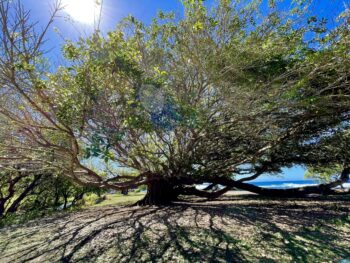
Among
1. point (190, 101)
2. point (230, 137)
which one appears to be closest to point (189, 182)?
point (230, 137)

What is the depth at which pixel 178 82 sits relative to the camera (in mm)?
6285

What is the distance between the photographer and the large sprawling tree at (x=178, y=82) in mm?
4781

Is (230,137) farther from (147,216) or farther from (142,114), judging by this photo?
(142,114)

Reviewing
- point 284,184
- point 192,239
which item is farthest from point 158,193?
point 284,184

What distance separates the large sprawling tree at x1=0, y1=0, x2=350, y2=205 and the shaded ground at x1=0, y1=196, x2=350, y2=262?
164cm

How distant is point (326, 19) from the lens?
531 cm

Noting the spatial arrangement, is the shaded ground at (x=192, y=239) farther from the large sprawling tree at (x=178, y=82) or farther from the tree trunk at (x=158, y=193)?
the tree trunk at (x=158, y=193)

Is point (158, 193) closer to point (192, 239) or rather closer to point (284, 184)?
point (192, 239)

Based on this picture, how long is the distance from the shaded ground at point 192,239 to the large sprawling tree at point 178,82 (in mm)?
1640

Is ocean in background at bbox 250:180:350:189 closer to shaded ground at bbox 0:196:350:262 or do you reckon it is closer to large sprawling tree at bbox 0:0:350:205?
large sprawling tree at bbox 0:0:350:205

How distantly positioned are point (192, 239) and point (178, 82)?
3522mm

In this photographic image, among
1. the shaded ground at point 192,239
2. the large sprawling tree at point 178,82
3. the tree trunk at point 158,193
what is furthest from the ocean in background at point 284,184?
the shaded ground at point 192,239

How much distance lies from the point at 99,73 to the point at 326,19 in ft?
15.3

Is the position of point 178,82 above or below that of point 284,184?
above
